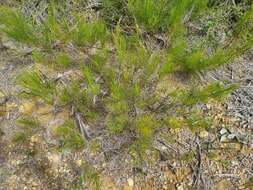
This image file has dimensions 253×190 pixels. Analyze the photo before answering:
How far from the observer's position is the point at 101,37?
181 cm

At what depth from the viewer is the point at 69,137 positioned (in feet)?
5.48

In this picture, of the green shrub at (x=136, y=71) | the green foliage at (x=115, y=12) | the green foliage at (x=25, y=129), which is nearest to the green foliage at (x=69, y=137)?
the green shrub at (x=136, y=71)

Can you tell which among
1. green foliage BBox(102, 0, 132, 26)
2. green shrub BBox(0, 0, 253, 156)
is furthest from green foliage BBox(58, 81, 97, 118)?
green foliage BBox(102, 0, 132, 26)

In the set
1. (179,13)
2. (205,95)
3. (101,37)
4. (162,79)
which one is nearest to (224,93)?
(205,95)

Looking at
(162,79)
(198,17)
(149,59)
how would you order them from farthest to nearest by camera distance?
(198,17) → (162,79) → (149,59)

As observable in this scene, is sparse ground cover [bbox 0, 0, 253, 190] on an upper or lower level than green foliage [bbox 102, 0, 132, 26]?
lower

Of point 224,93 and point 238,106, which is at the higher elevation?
point 224,93

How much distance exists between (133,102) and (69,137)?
13.6 inches

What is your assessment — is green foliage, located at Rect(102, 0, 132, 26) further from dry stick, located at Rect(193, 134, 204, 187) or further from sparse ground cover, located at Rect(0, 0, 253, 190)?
dry stick, located at Rect(193, 134, 204, 187)

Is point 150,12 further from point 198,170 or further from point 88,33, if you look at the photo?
point 198,170

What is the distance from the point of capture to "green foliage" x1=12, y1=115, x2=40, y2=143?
5.59 ft

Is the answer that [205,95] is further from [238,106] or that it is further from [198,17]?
[198,17]

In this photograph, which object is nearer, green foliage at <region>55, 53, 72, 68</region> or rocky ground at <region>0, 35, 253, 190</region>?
rocky ground at <region>0, 35, 253, 190</region>

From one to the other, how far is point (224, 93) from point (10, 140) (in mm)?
1038
